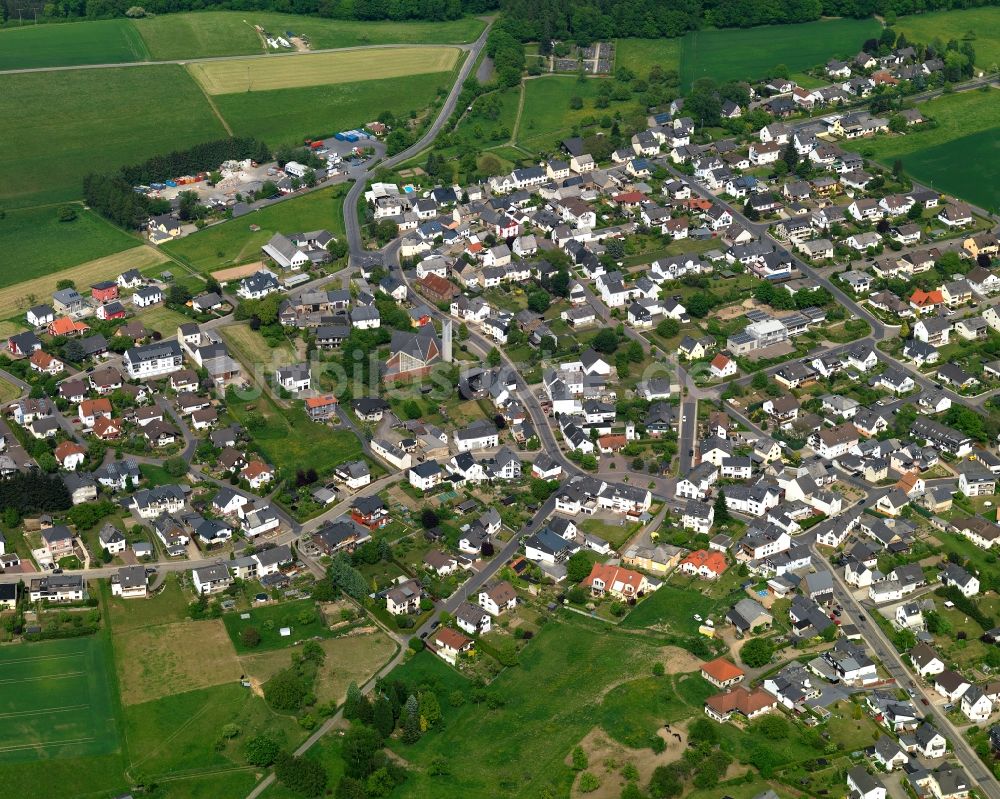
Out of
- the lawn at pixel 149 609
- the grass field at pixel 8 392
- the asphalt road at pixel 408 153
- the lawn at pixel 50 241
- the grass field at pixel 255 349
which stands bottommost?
the lawn at pixel 149 609

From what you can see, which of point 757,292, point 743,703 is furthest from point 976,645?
point 757,292

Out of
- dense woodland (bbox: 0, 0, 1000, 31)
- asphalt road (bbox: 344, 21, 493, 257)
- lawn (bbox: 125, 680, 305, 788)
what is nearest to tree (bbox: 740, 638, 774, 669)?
lawn (bbox: 125, 680, 305, 788)

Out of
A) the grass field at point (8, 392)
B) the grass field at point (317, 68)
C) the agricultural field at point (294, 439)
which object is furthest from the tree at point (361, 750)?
the grass field at point (317, 68)

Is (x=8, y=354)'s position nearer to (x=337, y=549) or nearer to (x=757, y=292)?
(x=337, y=549)

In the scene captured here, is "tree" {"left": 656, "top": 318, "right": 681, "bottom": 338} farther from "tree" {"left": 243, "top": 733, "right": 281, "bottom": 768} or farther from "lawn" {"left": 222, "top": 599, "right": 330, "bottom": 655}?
"tree" {"left": 243, "top": 733, "right": 281, "bottom": 768}

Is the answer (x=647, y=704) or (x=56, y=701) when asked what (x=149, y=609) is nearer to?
(x=56, y=701)

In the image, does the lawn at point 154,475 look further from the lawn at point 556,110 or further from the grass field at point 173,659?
the lawn at point 556,110
